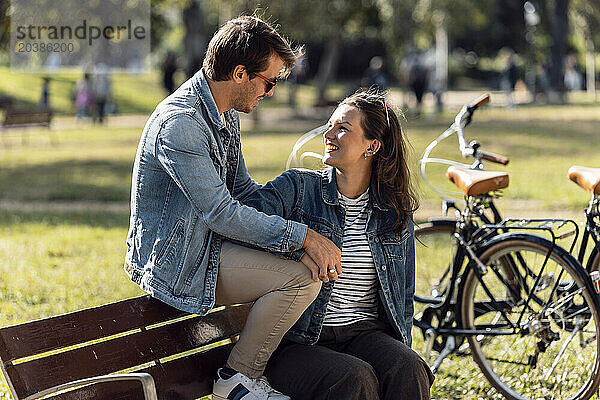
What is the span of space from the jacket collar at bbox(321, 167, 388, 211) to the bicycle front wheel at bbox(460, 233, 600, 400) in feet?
2.91

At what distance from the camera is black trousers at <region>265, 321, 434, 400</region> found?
10.9 ft

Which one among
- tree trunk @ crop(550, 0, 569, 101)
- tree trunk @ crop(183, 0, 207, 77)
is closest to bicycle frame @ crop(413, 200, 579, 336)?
tree trunk @ crop(183, 0, 207, 77)

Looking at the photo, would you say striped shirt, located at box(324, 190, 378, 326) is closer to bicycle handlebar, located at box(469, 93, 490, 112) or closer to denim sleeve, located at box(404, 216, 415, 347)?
denim sleeve, located at box(404, 216, 415, 347)

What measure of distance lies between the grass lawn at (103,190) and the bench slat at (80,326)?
1512 mm

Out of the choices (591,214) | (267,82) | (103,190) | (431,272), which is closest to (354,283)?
(267,82)

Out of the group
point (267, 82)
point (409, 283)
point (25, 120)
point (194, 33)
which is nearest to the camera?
point (267, 82)

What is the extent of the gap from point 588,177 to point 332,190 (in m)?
1.45

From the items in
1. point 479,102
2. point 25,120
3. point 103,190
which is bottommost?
point 25,120

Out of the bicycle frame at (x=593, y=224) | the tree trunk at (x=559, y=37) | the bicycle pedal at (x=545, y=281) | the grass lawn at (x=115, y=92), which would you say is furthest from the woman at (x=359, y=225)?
the tree trunk at (x=559, y=37)

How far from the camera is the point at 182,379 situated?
3.49 m

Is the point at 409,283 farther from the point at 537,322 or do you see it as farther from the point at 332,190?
the point at 537,322

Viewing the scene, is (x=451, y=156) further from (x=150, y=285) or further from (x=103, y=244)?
(x=150, y=285)

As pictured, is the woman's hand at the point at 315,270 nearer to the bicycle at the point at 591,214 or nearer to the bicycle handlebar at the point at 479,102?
the bicycle at the point at 591,214

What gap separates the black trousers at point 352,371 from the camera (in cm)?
333
